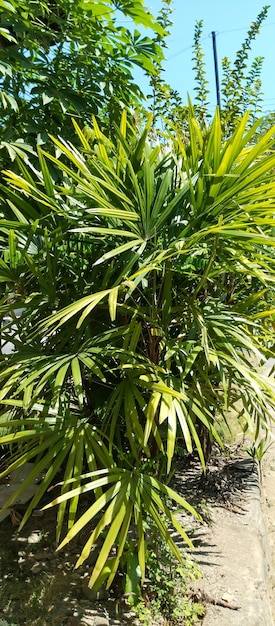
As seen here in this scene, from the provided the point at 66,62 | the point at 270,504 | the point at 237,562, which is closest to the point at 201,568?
the point at 237,562

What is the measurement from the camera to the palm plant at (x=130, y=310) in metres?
1.51

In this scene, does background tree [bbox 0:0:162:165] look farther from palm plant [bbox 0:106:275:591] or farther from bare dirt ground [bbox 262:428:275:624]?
bare dirt ground [bbox 262:428:275:624]

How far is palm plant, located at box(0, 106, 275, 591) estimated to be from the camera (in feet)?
4.97

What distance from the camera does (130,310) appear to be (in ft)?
5.72

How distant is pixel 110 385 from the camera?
77.3 inches

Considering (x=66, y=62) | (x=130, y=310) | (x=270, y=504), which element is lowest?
(x=270, y=504)

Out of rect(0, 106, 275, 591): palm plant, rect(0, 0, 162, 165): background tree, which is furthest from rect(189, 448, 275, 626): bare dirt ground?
rect(0, 0, 162, 165): background tree

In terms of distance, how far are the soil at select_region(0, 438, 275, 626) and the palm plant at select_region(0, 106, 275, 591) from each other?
24 centimetres

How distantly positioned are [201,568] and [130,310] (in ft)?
3.89

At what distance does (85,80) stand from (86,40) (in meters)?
0.17

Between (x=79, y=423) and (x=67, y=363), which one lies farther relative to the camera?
(x=79, y=423)

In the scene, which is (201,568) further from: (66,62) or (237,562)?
(66,62)

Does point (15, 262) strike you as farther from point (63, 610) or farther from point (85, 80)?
point (63, 610)

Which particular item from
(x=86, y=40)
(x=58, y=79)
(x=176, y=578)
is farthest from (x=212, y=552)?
(x=86, y=40)
